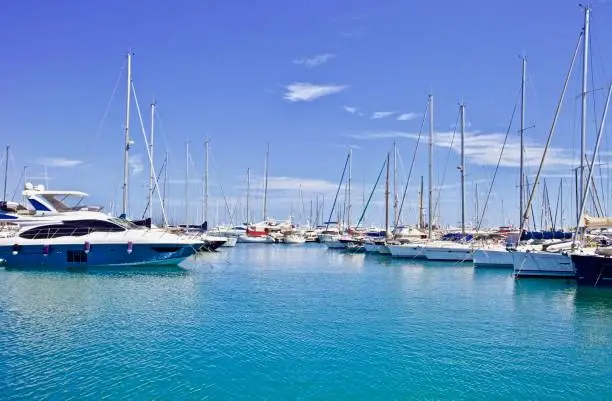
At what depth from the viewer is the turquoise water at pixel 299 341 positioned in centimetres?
1578

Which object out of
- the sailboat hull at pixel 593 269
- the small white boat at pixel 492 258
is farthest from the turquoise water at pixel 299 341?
the small white boat at pixel 492 258

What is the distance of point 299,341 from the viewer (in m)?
20.9

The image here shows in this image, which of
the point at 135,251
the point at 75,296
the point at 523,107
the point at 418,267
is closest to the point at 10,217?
the point at 135,251

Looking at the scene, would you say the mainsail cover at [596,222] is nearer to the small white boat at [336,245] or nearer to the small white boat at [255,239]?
the small white boat at [336,245]

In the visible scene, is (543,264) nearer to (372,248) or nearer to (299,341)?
(299,341)

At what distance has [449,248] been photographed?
61938 millimetres

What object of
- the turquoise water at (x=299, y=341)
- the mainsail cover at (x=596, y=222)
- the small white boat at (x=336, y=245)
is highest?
the mainsail cover at (x=596, y=222)

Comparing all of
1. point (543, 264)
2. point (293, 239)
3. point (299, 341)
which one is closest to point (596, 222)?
point (543, 264)

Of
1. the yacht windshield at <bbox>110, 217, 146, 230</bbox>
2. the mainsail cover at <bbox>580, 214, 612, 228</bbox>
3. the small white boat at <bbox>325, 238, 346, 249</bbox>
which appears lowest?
the small white boat at <bbox>325, 238, 346, 249</bbox>

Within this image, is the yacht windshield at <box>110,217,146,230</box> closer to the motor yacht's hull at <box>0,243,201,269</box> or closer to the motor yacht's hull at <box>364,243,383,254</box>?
the motor yacht's hull at <box>0,243,201,269</box>

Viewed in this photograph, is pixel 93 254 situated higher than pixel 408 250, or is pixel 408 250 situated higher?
pixel 93 254

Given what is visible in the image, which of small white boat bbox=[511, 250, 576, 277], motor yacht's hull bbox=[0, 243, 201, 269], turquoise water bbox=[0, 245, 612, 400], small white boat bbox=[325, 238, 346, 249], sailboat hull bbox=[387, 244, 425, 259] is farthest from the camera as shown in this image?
small white boat bbox=[325, 238, 346, 249]

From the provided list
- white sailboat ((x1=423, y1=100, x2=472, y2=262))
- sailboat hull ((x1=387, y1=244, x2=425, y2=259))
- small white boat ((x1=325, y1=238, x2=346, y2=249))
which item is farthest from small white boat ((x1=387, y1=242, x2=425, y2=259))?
small white boat ((x1=325, y1=238, x2=346, y2=249))

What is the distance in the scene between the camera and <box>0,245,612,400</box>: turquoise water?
15781mm
